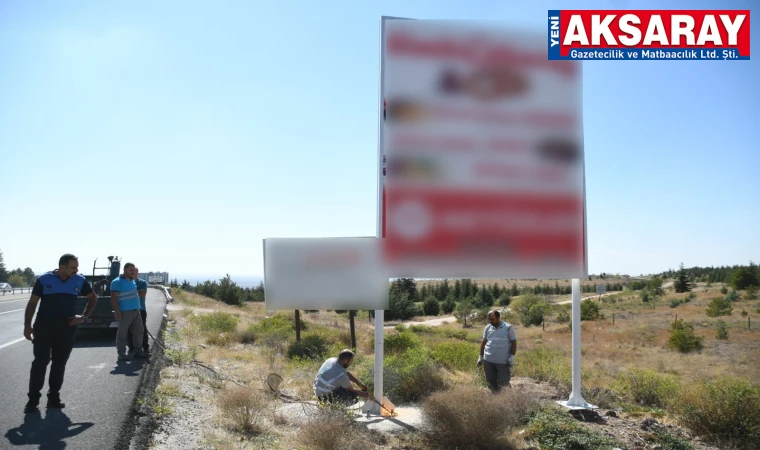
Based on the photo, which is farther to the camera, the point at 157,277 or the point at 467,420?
the point at 157,277

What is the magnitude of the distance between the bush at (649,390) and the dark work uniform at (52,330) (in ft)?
31.0

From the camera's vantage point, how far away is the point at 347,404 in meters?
7.24

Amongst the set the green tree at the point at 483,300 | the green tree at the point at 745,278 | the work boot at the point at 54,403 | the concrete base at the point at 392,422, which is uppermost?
the work boot at the point at 54,403

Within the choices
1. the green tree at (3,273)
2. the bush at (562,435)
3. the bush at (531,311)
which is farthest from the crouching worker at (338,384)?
the green tree at (3,273)

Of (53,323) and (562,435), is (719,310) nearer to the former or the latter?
(562,435)

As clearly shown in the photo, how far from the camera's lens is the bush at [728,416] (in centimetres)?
712

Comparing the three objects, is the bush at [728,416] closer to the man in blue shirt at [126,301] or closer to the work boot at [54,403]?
the work boot at [54,403]

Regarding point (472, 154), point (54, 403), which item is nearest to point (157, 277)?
point (54, 403)

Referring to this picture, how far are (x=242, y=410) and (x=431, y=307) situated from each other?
63007 mm

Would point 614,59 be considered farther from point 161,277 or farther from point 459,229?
point 161,277

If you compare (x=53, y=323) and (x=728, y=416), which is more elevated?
(x=53, y=323)

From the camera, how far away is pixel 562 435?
6.40 meters

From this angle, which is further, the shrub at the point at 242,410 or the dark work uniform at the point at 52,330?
the shrub at the point at 242,410

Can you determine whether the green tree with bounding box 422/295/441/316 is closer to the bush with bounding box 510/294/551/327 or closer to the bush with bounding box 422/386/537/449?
the bush with bounding box 510/294/551/327
